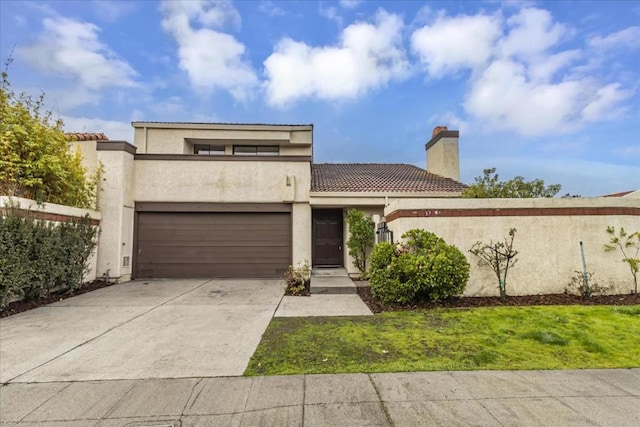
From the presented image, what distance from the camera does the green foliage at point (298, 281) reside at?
8.70 m

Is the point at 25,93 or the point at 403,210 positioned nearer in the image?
the point at 403,210

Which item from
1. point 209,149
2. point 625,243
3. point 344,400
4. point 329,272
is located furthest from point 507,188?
point 209,149

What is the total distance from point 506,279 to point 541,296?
0.85 metres

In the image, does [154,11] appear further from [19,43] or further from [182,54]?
[19,43]

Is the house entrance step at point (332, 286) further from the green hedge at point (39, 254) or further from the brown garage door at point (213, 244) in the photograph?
the green hedge at point (39, 254)

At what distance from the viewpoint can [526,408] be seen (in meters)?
2.85

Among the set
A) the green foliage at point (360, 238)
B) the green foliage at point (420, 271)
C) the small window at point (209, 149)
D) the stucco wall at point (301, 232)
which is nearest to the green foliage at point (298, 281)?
the stucco wall at point (301, 232)

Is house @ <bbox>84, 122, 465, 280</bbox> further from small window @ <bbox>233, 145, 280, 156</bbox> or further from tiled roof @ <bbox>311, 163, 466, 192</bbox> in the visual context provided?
small window @ <bbox>233, 145, 280, 156</bbox>

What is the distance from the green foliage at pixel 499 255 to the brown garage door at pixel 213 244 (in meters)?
6.22

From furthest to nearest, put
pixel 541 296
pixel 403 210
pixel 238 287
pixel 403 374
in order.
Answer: pixel 238 287 → pixel 403 210 → pixel 541 296 → pixel 403 374

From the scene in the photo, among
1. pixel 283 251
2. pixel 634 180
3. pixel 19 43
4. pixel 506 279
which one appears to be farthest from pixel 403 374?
pixel 634 180

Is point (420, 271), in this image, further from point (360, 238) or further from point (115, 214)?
point (115, 214)

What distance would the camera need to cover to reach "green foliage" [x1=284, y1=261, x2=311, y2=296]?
870cm

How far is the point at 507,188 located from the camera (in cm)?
925
